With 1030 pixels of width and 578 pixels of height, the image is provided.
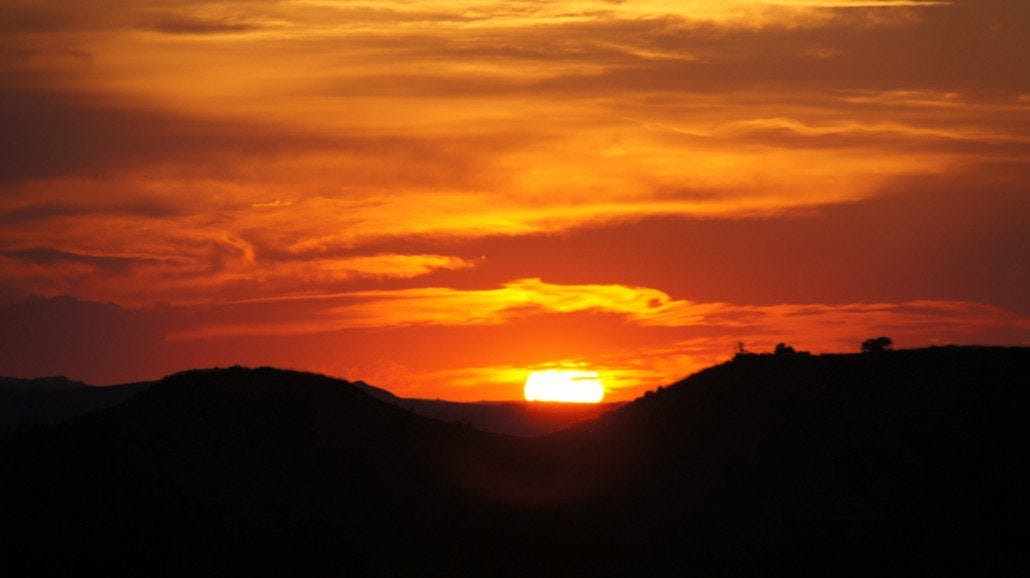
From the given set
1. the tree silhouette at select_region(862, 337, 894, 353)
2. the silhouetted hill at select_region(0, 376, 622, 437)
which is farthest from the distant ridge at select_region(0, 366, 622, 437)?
the tree silhouette at select_region(862, 337, 894, 353)

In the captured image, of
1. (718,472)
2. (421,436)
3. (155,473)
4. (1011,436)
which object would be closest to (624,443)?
(718,472)

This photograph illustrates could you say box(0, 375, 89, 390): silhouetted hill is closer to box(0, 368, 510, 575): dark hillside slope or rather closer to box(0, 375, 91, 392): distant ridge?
box(0, 375, 91, 392): distant ridge

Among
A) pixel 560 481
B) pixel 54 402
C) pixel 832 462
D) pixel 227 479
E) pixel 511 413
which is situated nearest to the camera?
pixel 227 479

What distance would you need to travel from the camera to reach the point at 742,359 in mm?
51906

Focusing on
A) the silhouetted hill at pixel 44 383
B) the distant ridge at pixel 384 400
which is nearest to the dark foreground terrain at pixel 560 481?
the distant ridge at pixel 384 400

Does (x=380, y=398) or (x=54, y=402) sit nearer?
(x=380, y=398)

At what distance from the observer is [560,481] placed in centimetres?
4534

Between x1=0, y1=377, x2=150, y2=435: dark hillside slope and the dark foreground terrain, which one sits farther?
x1=0, y1=377, x2=150, y2=435: dark hillside slope

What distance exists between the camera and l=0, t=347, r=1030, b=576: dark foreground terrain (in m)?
37.8

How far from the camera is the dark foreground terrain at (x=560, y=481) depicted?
124ft

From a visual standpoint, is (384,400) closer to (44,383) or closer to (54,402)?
(54,402)

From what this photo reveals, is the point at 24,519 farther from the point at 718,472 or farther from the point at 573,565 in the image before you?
the point at 718,472

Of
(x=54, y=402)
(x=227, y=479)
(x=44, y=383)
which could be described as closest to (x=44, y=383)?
(x=44, y=383)

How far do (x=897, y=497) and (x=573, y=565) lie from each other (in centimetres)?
1217
